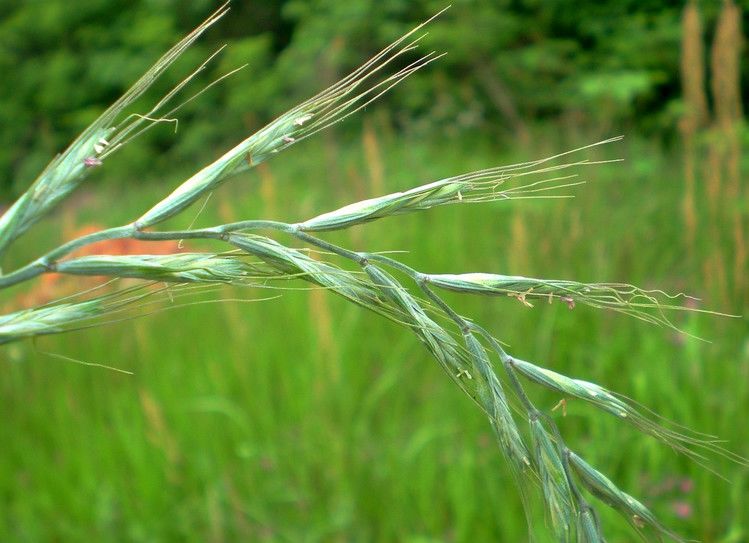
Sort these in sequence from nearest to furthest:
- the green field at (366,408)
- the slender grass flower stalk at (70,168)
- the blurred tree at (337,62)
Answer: the slender grass flower stalk at (70,168), the green field at (366,408), the blurred tree at (337,62)

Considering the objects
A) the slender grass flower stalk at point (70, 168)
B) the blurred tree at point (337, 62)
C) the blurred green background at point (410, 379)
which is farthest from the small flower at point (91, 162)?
the blurred tree at point (337, 62)

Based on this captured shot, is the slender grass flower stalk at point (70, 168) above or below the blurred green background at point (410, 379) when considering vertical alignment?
above

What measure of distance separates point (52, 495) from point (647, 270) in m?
2.00

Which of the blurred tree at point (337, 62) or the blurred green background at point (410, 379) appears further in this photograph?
the blurred tree at point (337, 62)

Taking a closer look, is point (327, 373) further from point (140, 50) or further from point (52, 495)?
point (140, 50)

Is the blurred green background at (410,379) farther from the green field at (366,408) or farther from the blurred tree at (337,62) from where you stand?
the blurred tree at (337,62)

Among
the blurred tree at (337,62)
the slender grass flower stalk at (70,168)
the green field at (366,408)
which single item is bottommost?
the green field at (366,408)

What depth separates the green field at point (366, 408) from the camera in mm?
2166

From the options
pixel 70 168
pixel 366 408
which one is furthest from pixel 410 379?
pixel 70 168

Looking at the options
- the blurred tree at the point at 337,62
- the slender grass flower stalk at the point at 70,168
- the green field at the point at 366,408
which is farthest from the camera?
the blurred tree at the point at 337,62

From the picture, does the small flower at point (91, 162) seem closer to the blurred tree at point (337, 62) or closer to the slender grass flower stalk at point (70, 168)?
the slender grass flower stalk at point (70, 168)

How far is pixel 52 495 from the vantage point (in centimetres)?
251

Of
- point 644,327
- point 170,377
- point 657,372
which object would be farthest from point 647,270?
point 170,377

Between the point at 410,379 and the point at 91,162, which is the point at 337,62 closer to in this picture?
the point at 410,379
